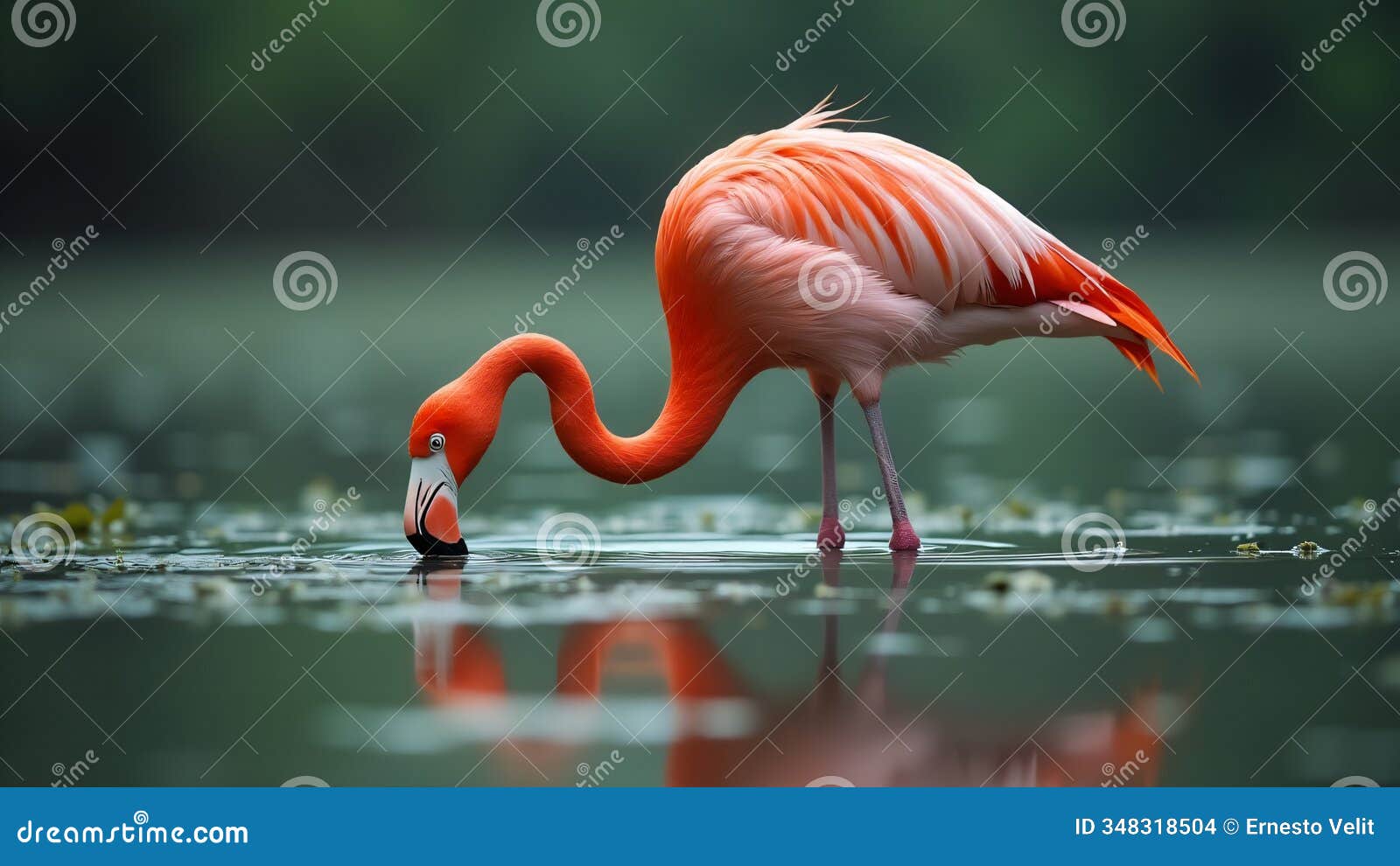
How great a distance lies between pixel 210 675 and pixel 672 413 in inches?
105

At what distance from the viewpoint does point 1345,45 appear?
91.0ft

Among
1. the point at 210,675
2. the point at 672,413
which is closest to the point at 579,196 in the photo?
the point at 672,413

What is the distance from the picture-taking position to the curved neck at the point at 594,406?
667 cm
